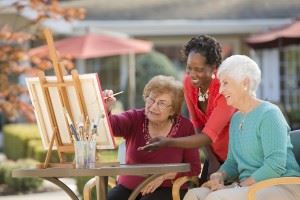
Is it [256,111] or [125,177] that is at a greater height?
[256,111]

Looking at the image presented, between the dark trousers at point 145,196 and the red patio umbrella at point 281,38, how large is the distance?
10.7 metres

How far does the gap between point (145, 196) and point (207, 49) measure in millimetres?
1003

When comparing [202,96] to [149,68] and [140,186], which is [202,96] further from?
[149,68]

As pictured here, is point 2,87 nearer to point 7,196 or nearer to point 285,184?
point 7,196

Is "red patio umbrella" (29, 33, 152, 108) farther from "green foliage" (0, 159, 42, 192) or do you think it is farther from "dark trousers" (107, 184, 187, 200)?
"dark trousers" (107, 184, 187, 200)

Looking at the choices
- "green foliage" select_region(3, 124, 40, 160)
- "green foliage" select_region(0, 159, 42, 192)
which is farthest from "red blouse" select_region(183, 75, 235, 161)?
"green foliage" select_region(3, 124, 40, 160)

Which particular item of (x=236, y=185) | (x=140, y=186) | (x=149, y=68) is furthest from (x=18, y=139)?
(x=236, y=185)

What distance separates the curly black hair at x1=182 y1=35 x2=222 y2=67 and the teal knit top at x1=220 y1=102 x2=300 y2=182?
467 mm

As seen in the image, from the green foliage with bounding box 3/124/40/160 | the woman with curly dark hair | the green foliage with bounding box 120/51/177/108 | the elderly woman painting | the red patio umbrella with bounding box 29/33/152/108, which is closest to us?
the woman with curly dark hair

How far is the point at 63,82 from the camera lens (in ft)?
19.5

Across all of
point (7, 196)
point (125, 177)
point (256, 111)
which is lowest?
point (7, 196)

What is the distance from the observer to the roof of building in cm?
2297

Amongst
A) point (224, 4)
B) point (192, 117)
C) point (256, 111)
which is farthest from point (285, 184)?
point (224, 4)

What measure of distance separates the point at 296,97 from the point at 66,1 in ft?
21.3
